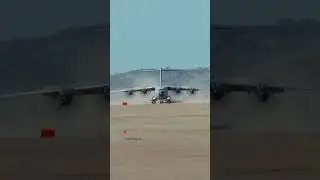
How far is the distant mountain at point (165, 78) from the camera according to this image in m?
2.97
